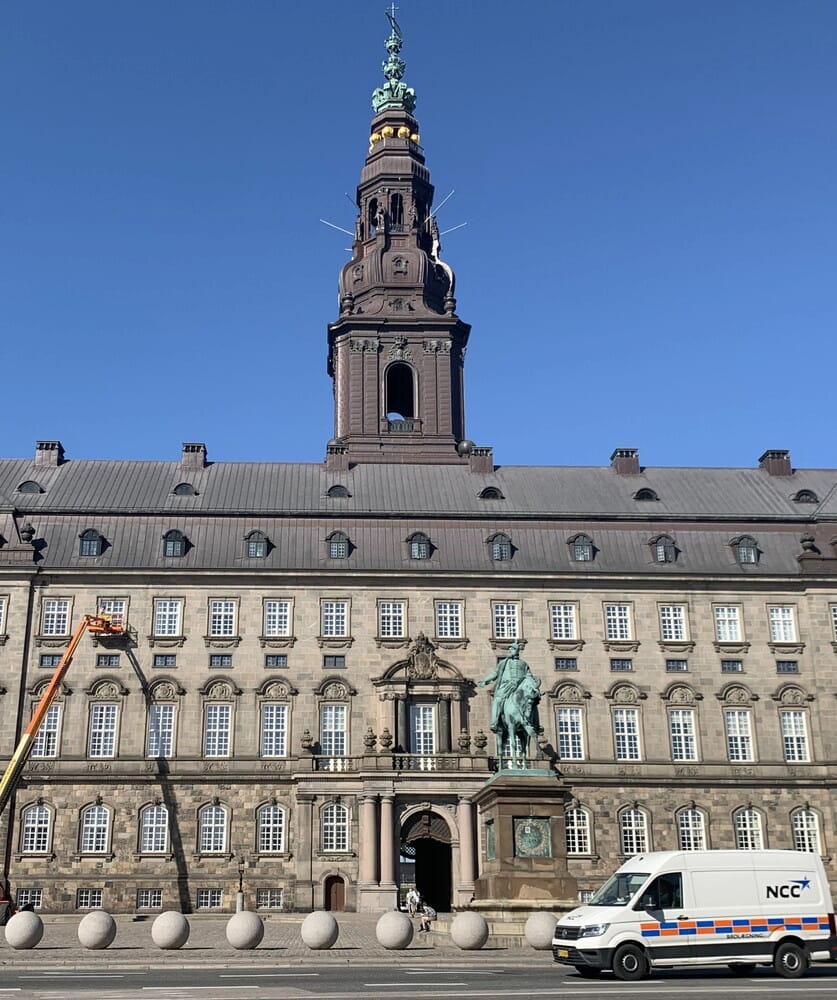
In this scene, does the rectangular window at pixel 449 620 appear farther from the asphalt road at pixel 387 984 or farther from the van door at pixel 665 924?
the van door at pixel 665 924

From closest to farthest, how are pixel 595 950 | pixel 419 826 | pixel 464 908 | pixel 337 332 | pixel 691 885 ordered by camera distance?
pixel 595 950, pixel 691 885, pixel 464 908, pixel 419 826, pixel 337 332

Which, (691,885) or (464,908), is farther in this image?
(464,908)

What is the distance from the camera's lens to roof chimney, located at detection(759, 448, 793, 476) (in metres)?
72.4

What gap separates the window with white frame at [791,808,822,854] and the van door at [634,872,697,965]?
123 feet

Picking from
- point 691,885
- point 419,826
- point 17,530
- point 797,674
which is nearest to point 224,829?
point 419,826

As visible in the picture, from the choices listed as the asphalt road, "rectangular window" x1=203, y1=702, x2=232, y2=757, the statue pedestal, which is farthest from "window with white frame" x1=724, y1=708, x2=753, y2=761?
the asphalt road

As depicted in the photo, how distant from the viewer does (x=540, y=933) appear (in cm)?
2936

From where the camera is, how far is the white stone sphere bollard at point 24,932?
29327mm

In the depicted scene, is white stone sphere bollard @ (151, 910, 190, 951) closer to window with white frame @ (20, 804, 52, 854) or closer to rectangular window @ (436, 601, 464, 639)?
window with white frame @ (20, 804, 52, 854)

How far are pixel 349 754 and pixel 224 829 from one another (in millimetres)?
6734

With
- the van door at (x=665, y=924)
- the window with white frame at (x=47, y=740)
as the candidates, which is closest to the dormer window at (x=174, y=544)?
the window with white frame at (x=47, y=740)

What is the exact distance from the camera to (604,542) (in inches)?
2576

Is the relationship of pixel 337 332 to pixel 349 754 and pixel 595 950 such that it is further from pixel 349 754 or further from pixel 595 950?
pixel 595 950

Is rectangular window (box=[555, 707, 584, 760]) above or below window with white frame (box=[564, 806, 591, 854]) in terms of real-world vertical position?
above
